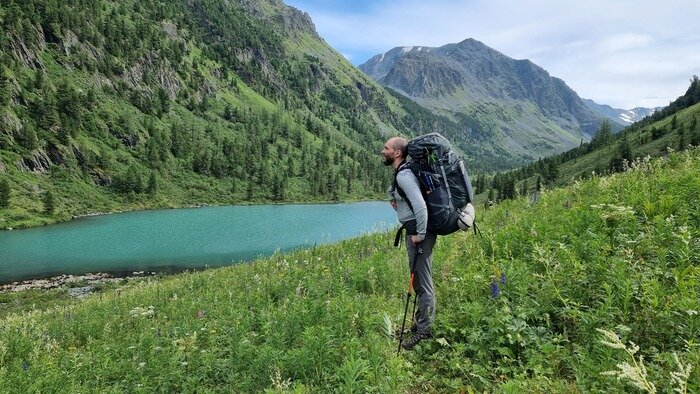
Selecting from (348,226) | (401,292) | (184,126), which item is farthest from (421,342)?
(184,126)

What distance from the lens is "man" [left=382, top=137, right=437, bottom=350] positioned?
20.0 ft

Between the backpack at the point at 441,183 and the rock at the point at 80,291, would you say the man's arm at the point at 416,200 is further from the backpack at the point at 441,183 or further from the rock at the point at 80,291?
the rock at the point at 80,291

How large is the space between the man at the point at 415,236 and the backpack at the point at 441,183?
12 centimetres

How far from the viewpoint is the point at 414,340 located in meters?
6.33

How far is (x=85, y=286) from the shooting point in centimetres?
3922

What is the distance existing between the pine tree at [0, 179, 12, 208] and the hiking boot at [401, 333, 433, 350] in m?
112

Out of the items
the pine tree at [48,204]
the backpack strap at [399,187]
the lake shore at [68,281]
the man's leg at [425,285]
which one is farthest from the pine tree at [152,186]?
the man's leg at [425,285]

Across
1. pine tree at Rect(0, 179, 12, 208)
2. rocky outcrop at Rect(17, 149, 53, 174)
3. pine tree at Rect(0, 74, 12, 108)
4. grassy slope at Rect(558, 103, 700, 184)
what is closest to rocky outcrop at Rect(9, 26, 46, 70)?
pine tree at Rect(0, 74, 12, 108)

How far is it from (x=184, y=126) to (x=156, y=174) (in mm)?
43446

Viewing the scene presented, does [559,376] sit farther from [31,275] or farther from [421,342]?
[31,275]

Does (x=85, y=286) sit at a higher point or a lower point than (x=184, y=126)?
lower

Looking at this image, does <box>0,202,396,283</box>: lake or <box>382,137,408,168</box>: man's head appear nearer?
<box>382,137,408,168</box>: man's head

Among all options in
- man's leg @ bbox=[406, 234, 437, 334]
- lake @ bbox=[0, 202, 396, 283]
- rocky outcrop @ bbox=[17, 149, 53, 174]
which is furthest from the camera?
rocky outcrop @ bbox=[17, 149, 53, 174]

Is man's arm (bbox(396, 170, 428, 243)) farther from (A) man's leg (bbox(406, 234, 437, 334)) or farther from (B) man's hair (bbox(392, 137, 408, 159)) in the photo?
(B) man's hair (bbox(392, 137, 408, 159))
